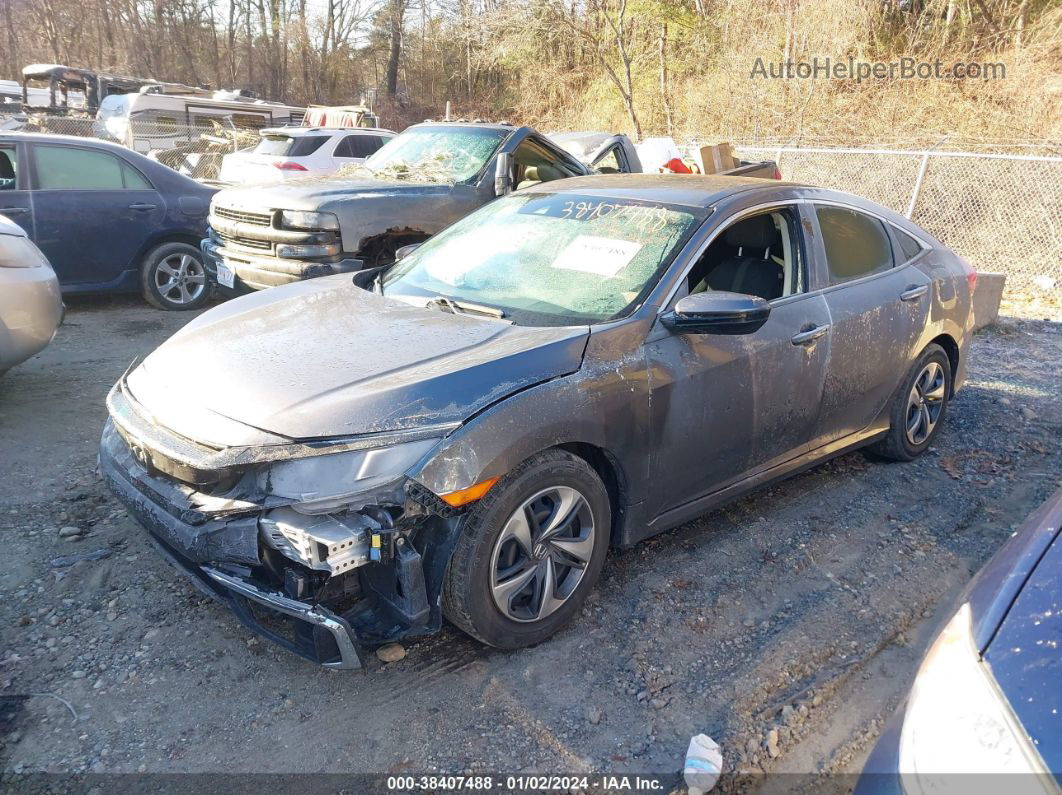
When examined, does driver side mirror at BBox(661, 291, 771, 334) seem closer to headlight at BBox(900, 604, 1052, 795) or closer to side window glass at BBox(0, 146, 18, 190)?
headlight at BBox(900, 604, 1052, 795)

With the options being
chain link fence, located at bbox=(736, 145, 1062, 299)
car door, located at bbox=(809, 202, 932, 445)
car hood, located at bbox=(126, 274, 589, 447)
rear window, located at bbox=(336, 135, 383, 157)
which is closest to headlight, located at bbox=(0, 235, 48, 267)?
car hood, located at bbox=(126, 274, 589, 447)

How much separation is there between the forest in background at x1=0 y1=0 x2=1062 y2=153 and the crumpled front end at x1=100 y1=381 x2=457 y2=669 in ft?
47.0

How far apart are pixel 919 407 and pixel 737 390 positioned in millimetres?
1976

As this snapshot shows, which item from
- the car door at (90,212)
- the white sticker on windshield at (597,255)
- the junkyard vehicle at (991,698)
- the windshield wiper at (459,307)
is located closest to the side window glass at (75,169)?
the car door at (90,212)

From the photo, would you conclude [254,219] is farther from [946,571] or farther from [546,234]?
[946,571]

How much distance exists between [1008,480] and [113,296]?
27.3 ft

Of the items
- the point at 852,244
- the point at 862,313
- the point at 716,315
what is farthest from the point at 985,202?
the point at 716,315

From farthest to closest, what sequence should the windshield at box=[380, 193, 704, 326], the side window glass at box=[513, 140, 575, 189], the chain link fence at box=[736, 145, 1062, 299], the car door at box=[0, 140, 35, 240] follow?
1. the chain link fence at box=[736, 145, 1062, 299]
2. the side window glass at box=[513, 140, 575, 189]
3. the car door at box=[0, 140, 35, 240]
4. the windshield at box=[380, 193, 704, 326]

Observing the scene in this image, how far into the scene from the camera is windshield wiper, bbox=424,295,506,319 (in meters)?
3.34

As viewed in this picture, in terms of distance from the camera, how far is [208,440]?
2602 millimetres

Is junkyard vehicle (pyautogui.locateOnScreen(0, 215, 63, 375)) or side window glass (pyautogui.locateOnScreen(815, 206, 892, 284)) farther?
junkyard vehicle (pyautogui.locateOnScreen(0, 215, 63, 375))

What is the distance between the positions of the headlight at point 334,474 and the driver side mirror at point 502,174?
5.30 meters

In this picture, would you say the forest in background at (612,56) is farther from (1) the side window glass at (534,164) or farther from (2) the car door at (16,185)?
(2) the car door at (16,185)

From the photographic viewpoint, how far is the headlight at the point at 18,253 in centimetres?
477
